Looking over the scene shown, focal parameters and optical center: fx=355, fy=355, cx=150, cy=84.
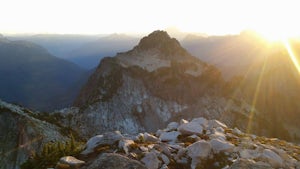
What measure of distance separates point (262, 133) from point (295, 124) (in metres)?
46.3

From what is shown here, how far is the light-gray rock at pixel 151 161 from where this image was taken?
17984 millimetres

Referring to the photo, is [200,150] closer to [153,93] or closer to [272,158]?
[272,158]

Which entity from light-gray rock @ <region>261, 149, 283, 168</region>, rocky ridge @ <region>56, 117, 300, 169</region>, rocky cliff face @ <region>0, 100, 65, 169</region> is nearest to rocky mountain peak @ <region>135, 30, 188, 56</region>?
rocky cliff face @ <region>0, 100, 65, 169</region>

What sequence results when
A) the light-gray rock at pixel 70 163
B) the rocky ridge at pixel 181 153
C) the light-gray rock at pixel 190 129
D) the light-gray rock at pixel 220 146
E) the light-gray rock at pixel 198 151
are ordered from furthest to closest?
1. the light-gray rock at pixel 190 129
2. the light-gray rock at pixel 220 146
3. the light-gray rock at pixel 198 151
4. the rocky ridge at pixel 181 153
5. the light-gray rock at pixel 70 163

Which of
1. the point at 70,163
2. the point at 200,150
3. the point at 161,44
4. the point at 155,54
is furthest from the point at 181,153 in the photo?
the point at 161,44

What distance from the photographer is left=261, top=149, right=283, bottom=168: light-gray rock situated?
19.3 metres

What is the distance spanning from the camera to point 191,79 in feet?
481

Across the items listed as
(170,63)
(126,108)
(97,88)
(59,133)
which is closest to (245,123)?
(170,63)

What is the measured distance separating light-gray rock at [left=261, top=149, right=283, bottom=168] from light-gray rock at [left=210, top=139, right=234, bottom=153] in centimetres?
187

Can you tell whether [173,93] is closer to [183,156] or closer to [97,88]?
[97,88]

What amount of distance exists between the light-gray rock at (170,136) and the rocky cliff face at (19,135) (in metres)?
40.4

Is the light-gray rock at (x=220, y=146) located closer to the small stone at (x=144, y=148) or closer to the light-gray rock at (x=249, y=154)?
the light-gray rock at (x=249, y=154)

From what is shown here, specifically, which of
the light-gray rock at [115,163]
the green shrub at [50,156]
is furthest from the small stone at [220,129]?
the light-gray rock at [115,163]

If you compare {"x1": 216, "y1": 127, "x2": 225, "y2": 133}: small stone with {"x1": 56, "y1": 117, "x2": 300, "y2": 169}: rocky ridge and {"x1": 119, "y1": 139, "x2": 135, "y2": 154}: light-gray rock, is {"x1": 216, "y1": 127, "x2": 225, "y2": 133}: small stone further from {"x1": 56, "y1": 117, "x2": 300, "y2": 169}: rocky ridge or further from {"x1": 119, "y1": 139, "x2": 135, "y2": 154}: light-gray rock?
{"x1": 119, "y1": 139, "x2": 135, "y2": 154}: light-gray rock
